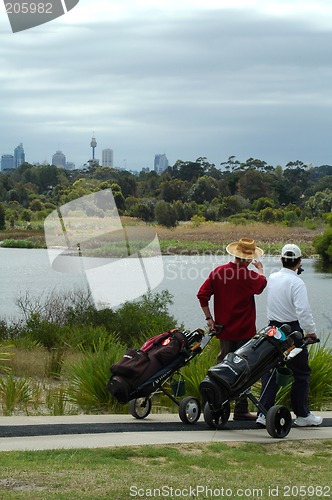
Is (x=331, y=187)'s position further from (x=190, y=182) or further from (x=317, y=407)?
(x=317, y=407)

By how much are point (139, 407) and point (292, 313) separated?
68.9 inches

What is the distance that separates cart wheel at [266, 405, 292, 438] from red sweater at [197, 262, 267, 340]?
37.5 inches

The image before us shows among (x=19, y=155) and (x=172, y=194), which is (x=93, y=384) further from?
(x=19, y=155)

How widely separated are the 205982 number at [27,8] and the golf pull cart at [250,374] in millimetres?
3572

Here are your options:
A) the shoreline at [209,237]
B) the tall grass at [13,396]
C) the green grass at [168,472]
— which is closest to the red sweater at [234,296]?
the green grass at [168,472]

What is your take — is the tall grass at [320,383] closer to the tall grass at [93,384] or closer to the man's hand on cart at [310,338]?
the tall grass at [93,384]

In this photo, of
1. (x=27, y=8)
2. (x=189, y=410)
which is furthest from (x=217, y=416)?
(x=27, y=8)

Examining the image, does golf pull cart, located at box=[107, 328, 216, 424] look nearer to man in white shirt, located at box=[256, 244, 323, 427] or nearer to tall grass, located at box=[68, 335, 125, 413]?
man in white shirt, located at box=[256, 244, 323, 427]

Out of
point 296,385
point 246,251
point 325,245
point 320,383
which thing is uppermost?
point 246,251

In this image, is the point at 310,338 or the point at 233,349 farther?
the point at 233,349

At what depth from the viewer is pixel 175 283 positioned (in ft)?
161

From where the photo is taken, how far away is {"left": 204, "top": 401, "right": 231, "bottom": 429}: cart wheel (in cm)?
877

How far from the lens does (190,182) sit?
115m

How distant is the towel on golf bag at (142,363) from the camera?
29.4 feet
